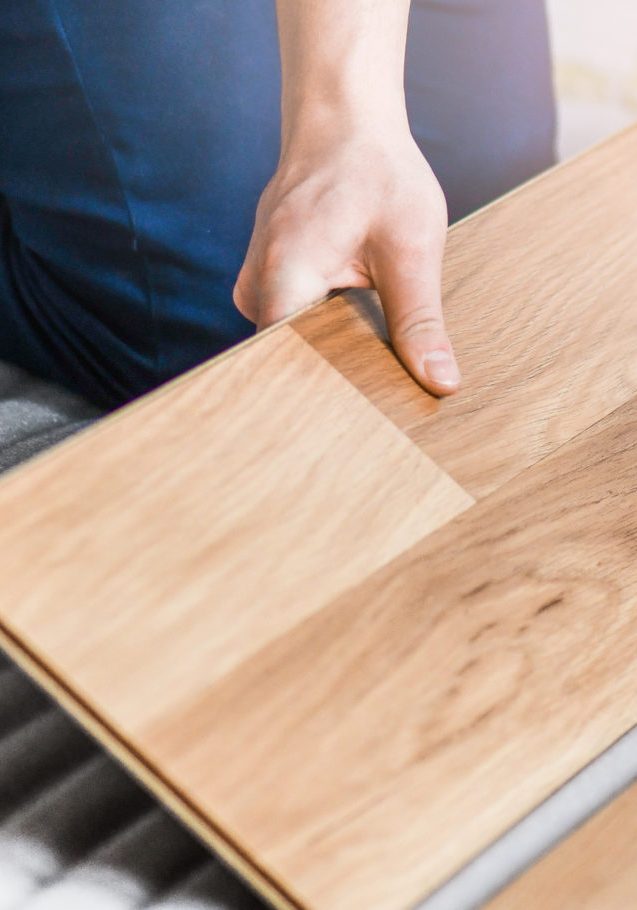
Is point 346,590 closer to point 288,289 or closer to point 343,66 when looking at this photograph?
point 288,289

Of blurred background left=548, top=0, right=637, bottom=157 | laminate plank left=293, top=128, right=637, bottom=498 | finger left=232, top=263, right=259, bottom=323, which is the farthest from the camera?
blurred background left=548, top=0, right=637, bottom=157

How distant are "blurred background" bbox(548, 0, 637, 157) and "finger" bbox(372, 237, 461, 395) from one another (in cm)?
97

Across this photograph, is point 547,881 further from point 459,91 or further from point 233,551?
point 459,91

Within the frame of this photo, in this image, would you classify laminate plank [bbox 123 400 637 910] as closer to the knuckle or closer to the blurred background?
the knuckle

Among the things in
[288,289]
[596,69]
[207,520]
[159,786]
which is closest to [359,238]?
[288,289]

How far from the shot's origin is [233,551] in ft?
1.35

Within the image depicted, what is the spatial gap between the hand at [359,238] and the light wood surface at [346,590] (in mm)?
21

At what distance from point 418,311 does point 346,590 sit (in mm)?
166

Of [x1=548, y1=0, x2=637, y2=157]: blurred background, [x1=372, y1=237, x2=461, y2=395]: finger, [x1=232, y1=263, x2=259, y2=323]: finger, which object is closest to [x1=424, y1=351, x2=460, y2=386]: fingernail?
[x1=372, y1=237, x2=461, y2=395]: finger

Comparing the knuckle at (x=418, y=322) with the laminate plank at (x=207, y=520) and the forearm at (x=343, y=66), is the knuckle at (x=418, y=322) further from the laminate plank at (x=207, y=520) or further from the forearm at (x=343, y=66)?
the forearm at (x=343, y=66)

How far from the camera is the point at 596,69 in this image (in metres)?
1.45

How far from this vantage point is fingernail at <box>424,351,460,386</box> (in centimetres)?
49

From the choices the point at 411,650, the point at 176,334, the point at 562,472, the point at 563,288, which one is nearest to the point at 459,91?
the point at 176,334

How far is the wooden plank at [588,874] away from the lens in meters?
0.35
